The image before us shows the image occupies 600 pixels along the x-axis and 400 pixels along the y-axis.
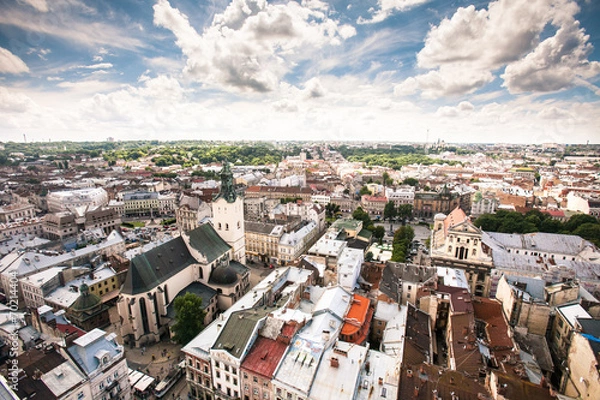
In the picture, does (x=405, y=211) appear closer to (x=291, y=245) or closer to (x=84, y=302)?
(x=291, y=245)

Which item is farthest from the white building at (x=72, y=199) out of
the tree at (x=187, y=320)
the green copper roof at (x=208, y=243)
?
the tree at (x=187, y=320)

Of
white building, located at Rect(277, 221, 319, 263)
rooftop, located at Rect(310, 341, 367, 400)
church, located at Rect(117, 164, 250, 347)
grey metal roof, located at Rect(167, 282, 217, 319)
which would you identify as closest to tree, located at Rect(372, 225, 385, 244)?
white building, located at Rect(277, 221, 319, 263)

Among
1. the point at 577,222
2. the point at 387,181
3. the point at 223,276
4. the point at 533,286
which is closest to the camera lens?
the point at 533,286

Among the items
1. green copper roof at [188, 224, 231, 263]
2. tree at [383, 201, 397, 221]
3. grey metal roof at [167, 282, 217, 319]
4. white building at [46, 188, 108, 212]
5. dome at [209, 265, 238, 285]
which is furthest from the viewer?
white building at [46, 188, 108, 212]

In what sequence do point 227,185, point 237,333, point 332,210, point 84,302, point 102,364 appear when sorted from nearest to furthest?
point 102,364 < point 237,333 < point 84,302 < point 227,185 < point 332,210

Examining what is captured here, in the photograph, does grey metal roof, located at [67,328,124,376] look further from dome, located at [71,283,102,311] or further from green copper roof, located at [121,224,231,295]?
dome, located at [71,283,102,311]

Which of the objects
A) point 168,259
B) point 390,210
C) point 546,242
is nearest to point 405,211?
point 390,210
